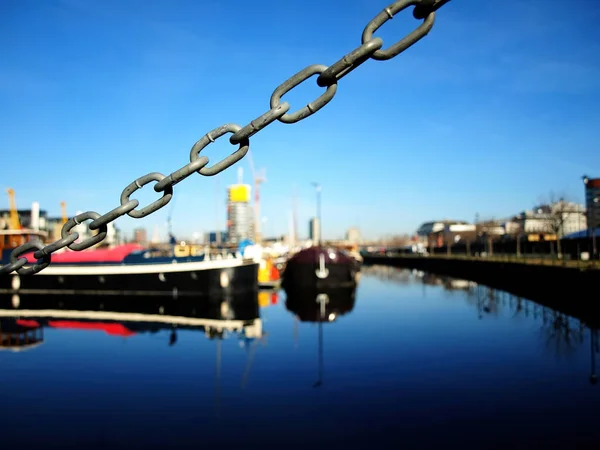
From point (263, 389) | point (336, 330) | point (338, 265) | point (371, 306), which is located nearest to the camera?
point (263, 389)

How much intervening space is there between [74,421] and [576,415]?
39.7 ft

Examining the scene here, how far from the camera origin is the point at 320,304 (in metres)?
37.2

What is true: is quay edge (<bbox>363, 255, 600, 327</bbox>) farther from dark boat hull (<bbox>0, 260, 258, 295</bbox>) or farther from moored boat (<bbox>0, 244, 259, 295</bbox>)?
moored boat (<bbox>0, 244, 259, 295</bbox>)

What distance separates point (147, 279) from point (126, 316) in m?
9.82

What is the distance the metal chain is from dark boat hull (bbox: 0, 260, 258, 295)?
35.6 meters


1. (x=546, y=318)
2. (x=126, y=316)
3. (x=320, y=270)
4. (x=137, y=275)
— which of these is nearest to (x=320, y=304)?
(x=320, y=270)

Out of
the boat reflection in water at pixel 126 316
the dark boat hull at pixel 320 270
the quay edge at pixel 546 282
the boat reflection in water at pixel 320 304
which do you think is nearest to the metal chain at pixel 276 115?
the boat reflection in water at pixel 320 304

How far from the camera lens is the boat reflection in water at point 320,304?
29.6 m

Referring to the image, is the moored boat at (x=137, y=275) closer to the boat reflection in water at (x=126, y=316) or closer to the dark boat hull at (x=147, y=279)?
the dark boat hull at (x=147, y=279)

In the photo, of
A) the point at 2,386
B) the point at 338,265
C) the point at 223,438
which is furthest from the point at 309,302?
the point at 223,438

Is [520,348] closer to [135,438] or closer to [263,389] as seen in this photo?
[263,389]

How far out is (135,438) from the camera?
35.7 feet

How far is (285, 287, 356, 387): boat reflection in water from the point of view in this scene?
97.1ft

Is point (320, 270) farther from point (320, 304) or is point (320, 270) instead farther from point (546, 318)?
point (546, 318)
